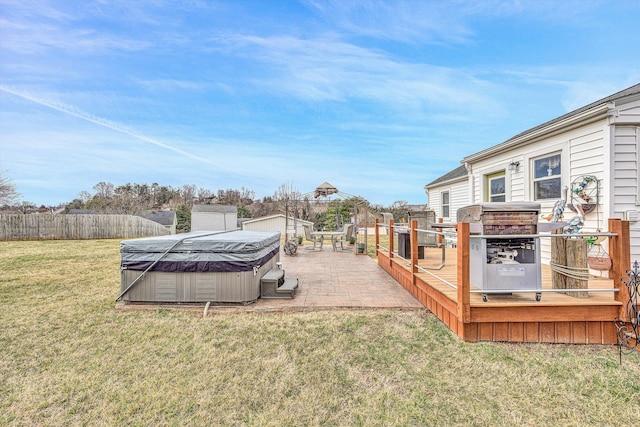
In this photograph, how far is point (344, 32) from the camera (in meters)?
9.34

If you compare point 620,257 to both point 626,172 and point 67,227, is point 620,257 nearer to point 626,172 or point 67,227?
point 626,172

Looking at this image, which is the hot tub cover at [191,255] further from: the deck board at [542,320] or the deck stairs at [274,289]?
the deck board at [542,320]

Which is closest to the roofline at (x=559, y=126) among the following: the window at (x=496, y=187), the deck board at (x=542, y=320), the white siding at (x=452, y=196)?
the window at (x=496, y=187)

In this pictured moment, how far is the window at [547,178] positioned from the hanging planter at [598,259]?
1.21m

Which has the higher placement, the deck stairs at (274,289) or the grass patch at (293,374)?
the deck stairs at (274,289)

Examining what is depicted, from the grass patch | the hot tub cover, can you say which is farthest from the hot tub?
the grass patch

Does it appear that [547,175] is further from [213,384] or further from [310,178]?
[310,178]

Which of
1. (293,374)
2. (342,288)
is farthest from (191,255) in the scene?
(342,288)

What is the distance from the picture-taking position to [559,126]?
16.2 ft

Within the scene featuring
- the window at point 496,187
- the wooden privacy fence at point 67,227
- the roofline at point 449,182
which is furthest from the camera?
the wooden privacy fence at point 67,227

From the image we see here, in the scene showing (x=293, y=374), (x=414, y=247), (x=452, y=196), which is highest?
(x=452, y=196)

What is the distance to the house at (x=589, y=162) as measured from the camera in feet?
13.7

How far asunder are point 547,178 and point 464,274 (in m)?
4.35

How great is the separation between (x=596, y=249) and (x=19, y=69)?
15.7m
